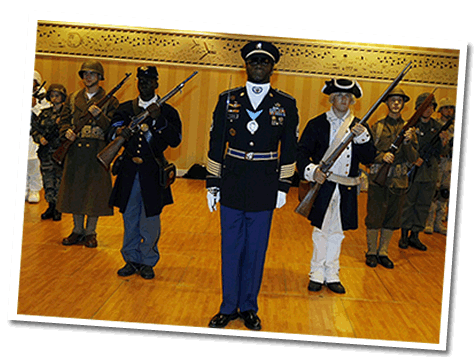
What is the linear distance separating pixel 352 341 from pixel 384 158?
7.81 feet

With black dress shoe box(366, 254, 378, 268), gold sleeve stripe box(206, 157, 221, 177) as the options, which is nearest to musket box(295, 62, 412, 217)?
gold sleeve stripe box(206, 157, 221, 177)

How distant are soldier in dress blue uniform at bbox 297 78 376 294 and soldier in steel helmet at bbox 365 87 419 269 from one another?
3.15 ft

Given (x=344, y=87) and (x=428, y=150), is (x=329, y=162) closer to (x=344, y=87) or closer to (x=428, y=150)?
(x=344, y=87)

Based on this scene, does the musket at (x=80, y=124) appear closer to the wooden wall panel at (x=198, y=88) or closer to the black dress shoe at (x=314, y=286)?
the black dress shoe at (x=314, y=286)

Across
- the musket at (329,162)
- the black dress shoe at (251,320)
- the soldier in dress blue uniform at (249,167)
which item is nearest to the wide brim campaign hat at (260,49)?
the soldier in dress blue uniform at (249,167)

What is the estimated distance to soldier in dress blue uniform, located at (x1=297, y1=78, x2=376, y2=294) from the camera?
14.1ft

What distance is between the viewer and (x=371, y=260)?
5.38 m

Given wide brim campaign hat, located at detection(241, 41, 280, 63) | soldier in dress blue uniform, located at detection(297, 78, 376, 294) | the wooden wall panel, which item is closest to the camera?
wide brim campaign hat, located at detection(241, 41, 280, 63)

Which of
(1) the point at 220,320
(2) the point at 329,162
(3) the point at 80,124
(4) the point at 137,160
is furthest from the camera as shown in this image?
(3) the point at 80,124

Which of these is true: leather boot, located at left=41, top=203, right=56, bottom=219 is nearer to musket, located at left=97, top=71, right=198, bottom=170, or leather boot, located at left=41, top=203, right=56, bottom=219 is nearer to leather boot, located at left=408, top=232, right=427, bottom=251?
musket, located at left=97, top=71, right=198, bottom=170

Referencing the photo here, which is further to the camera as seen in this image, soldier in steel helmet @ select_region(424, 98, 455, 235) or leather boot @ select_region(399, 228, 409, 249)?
soldier in steel helmet @ select_region(424, 98, 455, 235)

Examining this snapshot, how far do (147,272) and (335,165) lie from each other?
6.00 feet

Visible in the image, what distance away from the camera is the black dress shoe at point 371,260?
534cm

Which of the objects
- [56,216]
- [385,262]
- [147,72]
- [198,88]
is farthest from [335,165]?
[198,88]
